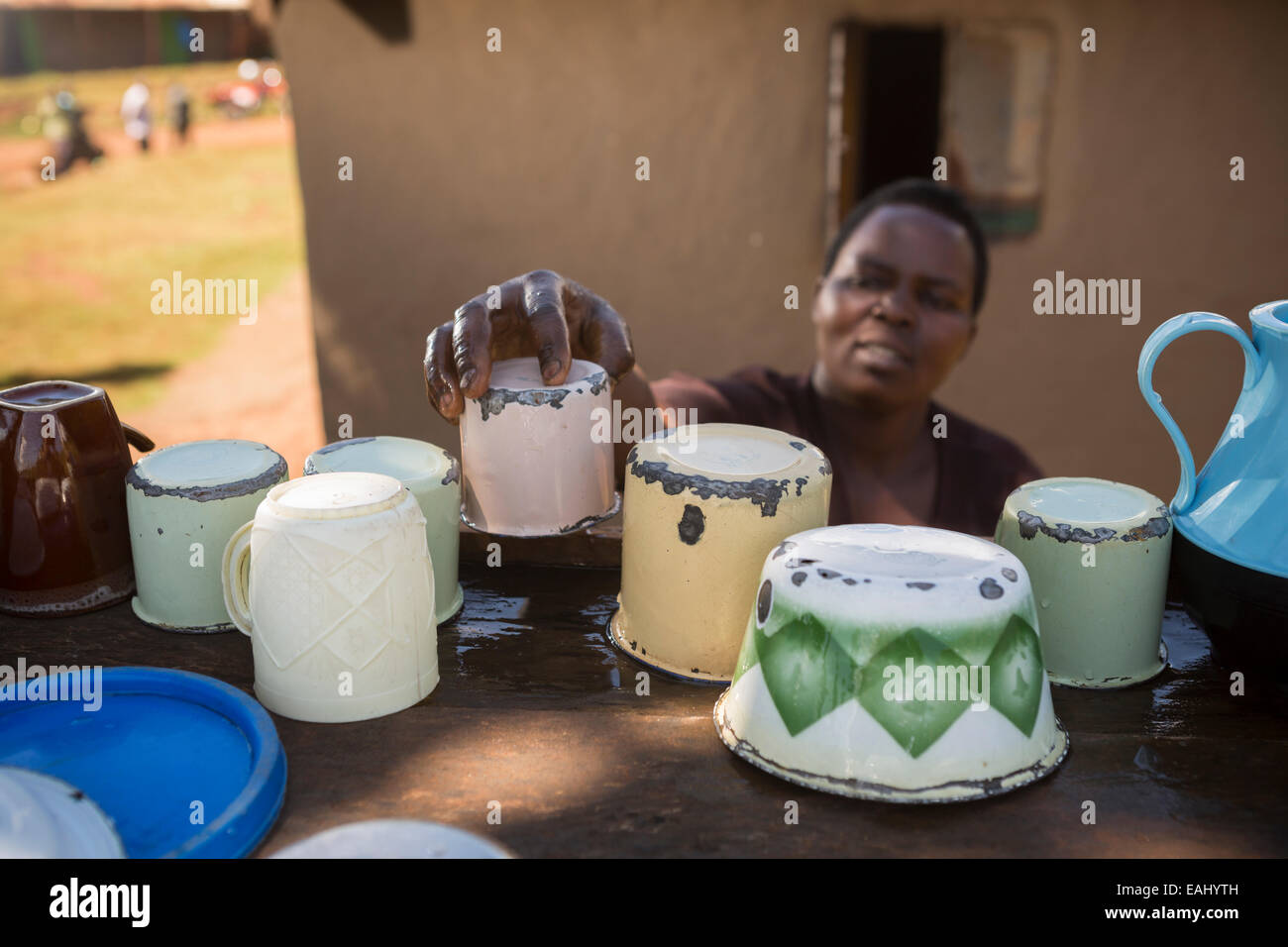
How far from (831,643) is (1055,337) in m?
3.22

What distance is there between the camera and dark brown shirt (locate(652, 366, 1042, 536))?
129 inches

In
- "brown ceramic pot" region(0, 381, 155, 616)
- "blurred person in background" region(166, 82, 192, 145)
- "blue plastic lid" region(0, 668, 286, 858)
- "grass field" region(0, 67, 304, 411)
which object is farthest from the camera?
"blurred person in background" region(166, 82, 192, 145)

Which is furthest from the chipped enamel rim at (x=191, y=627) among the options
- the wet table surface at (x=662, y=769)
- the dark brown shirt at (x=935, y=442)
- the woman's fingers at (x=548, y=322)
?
the dark brown shirt at (x=935, y=442)

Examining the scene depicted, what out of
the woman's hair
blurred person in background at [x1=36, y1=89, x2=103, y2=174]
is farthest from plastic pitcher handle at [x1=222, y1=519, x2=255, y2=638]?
blurred person in background at [x1=36, y1=89, x2=103, y2=174]

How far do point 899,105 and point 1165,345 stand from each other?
295 cm

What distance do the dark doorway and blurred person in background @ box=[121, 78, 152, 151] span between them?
1326cm

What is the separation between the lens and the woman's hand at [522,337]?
1.86 m

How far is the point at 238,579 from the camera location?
1.55 m

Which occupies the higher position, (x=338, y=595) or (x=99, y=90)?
(x=99, y=90)

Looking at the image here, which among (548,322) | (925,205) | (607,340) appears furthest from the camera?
(925,205)

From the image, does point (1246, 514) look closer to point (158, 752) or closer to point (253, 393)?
point (158, 752)

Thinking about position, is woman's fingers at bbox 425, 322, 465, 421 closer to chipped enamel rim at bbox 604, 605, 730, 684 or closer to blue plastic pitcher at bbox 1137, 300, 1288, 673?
chipped enamel rim at bbox 604, 605, 730, 684

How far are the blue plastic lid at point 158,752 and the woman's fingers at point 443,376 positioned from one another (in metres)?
0.61

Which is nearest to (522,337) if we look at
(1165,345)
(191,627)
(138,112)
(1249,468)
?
(191,627)
